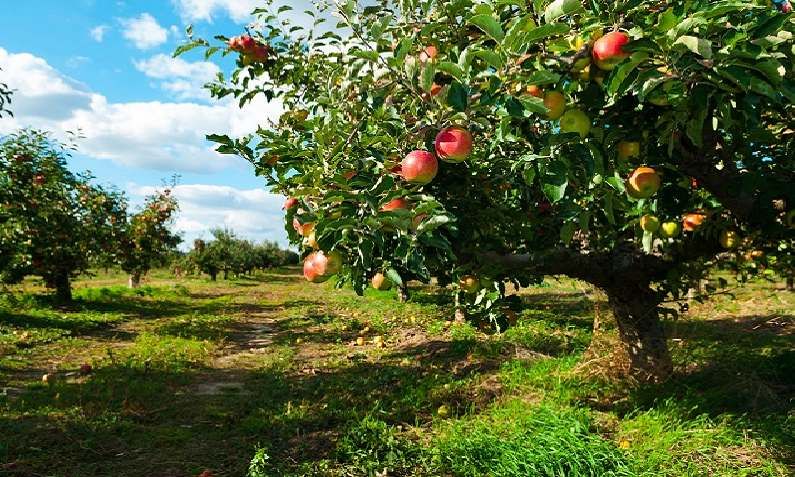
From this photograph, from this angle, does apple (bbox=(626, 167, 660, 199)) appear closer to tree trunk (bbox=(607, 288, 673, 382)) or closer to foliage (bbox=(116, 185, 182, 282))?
tree trunk (bbox=(607, 288, 673, 382))

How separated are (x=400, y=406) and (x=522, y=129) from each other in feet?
12.3

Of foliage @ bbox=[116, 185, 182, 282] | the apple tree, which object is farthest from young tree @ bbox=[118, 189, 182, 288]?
the apple tree

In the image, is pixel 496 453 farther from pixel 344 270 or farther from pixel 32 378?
pixel 32 378

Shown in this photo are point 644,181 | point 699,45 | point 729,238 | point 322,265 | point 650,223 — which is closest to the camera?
point 699,45

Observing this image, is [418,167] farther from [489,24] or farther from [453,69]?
[489,24]

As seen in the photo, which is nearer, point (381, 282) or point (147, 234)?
point (381, 282)

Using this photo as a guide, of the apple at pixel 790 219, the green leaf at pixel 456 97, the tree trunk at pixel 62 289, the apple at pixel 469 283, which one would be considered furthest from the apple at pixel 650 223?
the tree trunk at pixel 62 289

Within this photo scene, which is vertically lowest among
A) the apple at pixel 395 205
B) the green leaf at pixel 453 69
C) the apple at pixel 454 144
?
the apple at pixel 395 205

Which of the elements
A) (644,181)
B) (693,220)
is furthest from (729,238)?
(644,181)

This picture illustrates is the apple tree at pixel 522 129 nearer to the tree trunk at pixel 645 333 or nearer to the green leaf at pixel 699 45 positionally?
the green leaf at pixel 699 45

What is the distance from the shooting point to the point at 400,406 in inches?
204

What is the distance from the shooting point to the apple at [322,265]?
6.77 feet

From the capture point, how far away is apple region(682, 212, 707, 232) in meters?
3.88

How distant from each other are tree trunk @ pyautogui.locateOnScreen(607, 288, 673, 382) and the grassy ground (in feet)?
0.67
